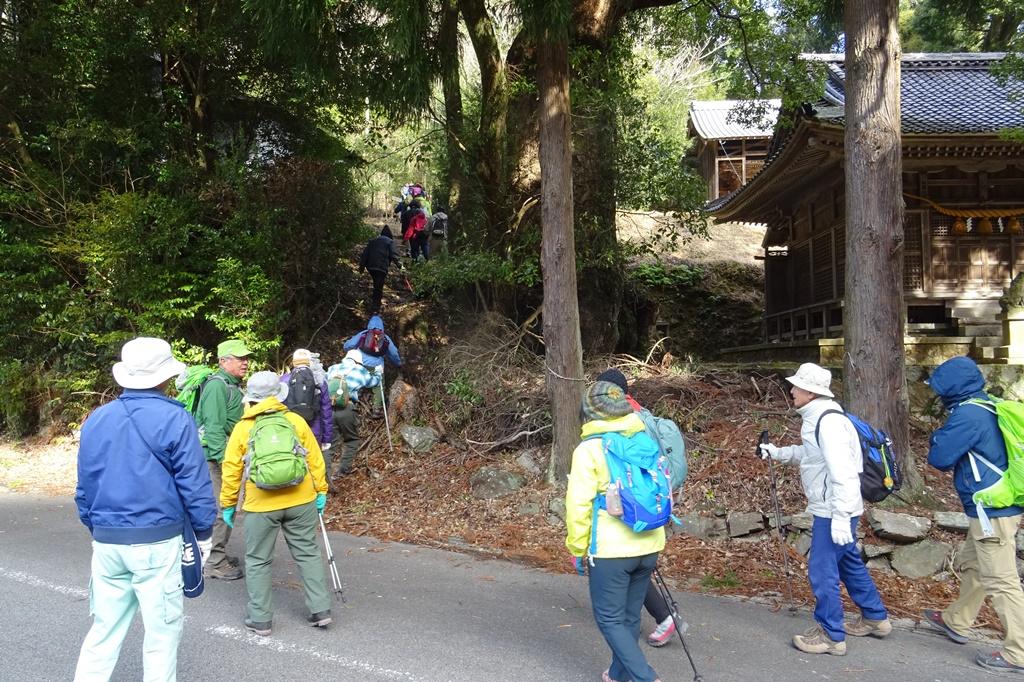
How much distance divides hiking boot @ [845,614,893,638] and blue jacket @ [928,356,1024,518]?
3.04ft

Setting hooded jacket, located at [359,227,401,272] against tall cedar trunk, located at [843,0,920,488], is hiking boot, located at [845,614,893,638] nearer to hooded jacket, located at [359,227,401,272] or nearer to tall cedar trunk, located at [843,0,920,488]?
tall cedar trunk, located at [843,0,920,488]

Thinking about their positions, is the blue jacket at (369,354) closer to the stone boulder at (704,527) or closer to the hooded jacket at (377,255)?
the stone boulder at (704,527)

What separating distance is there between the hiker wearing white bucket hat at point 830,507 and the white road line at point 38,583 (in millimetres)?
5318

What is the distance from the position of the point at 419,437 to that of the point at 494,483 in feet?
5.95

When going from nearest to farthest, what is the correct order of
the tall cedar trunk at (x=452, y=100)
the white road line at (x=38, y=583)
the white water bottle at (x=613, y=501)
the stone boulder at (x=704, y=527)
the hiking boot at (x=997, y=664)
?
the white water bottle at (x=613, y=501) < the hiking boot at (x=997, y=664) < the white road line at (x=38, y=583) < the stone boulder at (x=704, y=527) < the tall cedar trunk at (x=452, y=100)

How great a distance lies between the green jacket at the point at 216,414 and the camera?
5.95 metres

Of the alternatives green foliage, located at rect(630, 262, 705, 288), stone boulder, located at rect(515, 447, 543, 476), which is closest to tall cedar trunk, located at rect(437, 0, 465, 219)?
stone boulder, located at rect(515, 447, 543, 476)

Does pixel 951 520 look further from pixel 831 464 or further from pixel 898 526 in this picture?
pixel 831 464

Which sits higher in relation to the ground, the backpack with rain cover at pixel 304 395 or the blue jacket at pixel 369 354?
the blue jacket at pixel 369 354

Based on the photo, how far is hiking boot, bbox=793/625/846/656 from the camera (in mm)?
4398

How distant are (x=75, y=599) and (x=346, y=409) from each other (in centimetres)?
364

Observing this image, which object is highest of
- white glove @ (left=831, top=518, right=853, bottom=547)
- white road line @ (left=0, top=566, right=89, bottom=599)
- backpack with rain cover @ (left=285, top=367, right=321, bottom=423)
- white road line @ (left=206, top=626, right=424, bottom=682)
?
backpack with rain cover @ (left=285, top=367, right=321, bottom=423)

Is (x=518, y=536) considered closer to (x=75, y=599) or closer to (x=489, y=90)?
(x=75, y=599)

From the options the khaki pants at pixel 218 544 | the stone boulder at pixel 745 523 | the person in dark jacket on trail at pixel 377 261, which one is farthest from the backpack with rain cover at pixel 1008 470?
the person in dark jacket on trail at pixel 377 261
